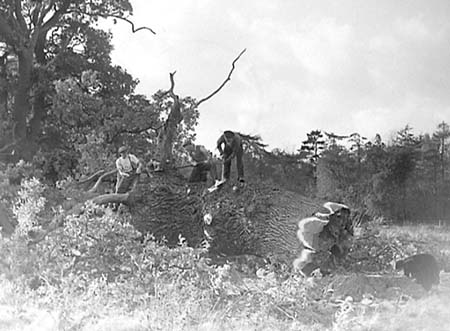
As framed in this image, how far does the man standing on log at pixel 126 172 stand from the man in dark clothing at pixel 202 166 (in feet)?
0.96

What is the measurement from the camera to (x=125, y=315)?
2.12 metres

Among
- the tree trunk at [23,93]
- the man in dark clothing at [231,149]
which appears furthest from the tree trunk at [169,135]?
the tree trunk at [23,93]

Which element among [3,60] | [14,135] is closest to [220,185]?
[14,135]

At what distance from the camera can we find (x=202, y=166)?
3041 mm

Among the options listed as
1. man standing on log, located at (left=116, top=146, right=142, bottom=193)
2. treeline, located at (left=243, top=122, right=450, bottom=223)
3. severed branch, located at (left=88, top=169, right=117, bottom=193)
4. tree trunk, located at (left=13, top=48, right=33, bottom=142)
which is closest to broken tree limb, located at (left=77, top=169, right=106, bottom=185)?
severed branch, located at (left=88, top=169, right=117, bottom=193)

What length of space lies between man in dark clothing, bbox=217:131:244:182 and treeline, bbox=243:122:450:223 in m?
0.19

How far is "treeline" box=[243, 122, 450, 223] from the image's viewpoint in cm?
220

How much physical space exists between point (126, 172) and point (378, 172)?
1.35 m

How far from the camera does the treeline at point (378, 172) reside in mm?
2197

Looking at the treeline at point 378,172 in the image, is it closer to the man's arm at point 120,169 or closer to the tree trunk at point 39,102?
the man's arm at point 120,169

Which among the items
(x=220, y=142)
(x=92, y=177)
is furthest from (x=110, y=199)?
(x=220, y=142)

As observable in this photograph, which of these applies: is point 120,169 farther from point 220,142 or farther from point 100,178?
point 220,142

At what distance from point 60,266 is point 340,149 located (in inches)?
50.9

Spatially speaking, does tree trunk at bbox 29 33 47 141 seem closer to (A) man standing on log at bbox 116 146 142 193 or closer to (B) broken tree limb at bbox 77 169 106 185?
(B) broken tree limb at bbox 77 169 106 185
